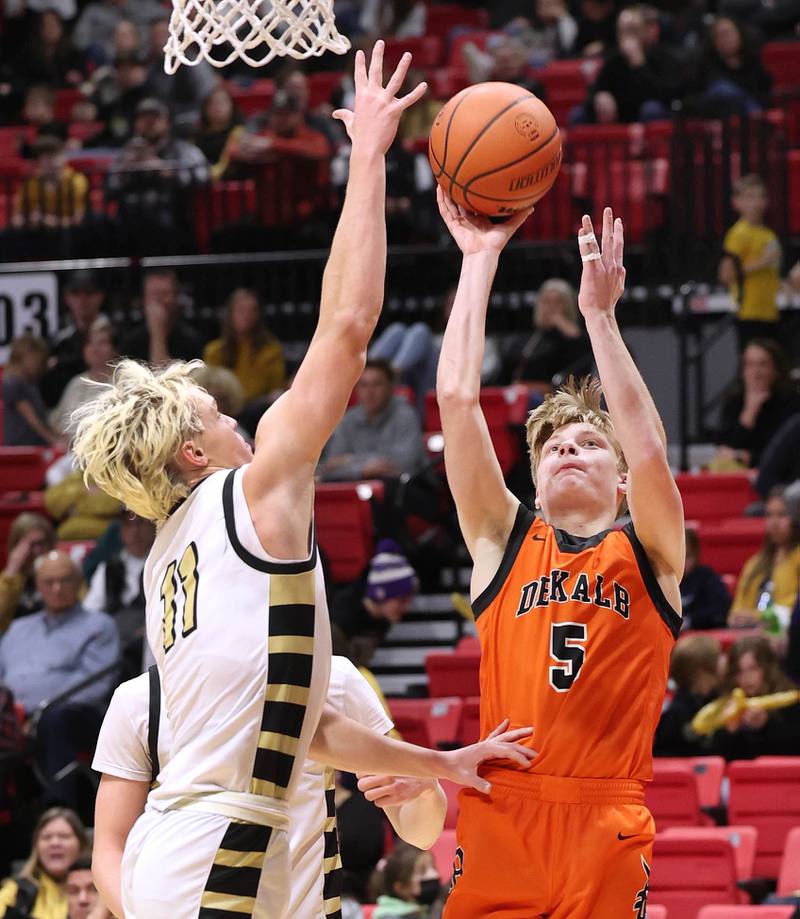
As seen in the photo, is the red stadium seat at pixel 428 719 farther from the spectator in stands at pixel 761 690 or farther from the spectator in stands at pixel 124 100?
the spectator in stands at pixel 124 100

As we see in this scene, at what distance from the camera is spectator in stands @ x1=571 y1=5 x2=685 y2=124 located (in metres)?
13.0

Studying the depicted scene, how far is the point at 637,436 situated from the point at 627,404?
0.08 meters

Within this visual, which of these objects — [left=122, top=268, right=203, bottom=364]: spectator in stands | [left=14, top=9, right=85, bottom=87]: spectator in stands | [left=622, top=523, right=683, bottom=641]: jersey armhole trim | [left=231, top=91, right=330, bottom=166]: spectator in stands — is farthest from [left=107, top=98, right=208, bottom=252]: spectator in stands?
[left=622, top=523, right=683, bottom=641]: jersey armhole trim

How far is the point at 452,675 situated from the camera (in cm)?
938

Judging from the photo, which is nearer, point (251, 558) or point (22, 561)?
point (251, 558)

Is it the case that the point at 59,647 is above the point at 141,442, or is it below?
below

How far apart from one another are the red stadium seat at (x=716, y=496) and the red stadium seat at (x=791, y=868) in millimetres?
3051

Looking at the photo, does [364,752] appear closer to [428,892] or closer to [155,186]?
[428,892]

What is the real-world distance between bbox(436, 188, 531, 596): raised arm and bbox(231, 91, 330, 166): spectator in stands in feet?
27.9

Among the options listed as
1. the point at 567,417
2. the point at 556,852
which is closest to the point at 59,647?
the point at 567,417

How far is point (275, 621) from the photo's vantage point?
3670mm

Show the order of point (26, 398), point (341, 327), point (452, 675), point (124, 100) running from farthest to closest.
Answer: point (124, 100)
point (26, 398)
point (452, 675)
point (341, 327)

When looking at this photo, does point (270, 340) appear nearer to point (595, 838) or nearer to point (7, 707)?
point (7, 707)

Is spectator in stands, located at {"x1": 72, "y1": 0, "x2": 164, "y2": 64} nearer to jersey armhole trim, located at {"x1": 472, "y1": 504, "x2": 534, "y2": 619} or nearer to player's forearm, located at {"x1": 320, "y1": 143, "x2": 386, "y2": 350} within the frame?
jersey armhole trim, located at {"x1": 472, "y1": 504, "x2": 534, "y2": 619}
